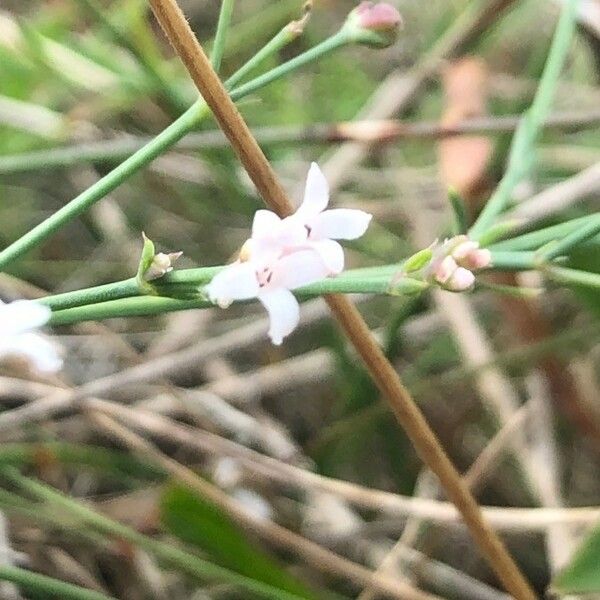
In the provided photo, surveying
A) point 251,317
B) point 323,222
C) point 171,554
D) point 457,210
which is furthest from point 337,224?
point 251,317

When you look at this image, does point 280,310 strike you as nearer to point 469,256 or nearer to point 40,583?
point 469,256

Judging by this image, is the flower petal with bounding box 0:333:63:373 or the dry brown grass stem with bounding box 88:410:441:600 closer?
the flower petal with bounding box 0:333:63:373

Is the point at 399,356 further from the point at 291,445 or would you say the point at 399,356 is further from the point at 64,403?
the point at 64,403

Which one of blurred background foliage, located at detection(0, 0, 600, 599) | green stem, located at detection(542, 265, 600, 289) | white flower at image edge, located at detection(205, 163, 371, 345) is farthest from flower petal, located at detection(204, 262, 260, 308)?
blurred background foliage, located at detection(0, 0, 600, 599)

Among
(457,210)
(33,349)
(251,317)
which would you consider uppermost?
(251,317)

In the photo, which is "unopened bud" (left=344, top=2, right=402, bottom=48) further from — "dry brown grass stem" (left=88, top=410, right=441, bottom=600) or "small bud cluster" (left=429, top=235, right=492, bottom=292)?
"dry brown grass stem" (left=88, top=410, right=441, bottom=600)

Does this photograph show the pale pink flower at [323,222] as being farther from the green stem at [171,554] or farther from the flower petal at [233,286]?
the green stem at [171,554]
